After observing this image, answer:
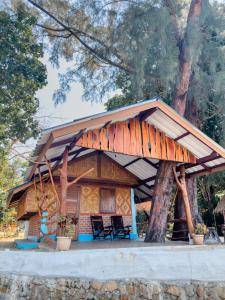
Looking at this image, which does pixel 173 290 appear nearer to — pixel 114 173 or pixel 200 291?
pixel 200 291


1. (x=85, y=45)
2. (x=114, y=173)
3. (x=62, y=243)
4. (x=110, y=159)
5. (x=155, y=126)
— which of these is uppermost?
(x=85, y=45)

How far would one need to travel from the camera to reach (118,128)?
7832 millimetres

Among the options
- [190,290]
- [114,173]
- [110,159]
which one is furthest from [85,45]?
[190,290]

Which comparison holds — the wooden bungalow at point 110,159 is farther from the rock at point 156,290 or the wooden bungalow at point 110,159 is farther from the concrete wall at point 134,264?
the rock at point 156,290

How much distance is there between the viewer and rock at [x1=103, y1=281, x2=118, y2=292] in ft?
16.5

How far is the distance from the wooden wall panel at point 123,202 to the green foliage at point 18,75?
4.00 metres

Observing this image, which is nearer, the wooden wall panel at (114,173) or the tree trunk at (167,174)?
the tree trunk at (167,174)

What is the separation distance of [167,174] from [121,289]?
4.86m

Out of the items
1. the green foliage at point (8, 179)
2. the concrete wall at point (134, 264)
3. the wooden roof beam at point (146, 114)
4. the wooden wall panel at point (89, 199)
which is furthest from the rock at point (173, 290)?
the green foliage at point (8, 179)

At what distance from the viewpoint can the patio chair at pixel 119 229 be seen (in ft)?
34.6

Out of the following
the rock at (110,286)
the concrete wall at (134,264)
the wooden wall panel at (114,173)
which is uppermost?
the wooden wall panel at (114,173)

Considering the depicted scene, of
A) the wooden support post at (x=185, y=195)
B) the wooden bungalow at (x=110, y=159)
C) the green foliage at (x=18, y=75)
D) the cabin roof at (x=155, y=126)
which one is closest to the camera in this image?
the cabin roof at (x=155, y=126)

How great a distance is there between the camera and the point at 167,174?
9.34 m

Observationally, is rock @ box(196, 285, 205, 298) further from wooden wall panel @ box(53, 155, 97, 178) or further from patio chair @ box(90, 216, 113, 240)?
wooden wall panel @ box(53, 155, 97, 178)
